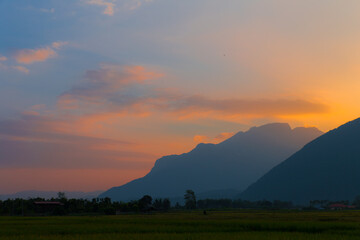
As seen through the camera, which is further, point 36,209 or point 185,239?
point 36,209

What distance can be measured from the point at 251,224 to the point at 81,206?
71804 mm

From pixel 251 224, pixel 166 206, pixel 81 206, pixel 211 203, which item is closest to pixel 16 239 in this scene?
pixel 251 224

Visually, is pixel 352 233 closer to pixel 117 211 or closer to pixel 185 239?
pixel 185 239

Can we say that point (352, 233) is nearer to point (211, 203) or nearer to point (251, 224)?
point (251, 224)

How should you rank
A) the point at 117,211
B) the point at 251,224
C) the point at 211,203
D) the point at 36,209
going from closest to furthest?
the point at 251,224, the point at 36,209, the point at 117,211, the point at 211,203

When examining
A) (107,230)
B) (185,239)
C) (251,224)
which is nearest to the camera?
(185,239)

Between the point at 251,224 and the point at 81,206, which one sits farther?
the point at 81,206

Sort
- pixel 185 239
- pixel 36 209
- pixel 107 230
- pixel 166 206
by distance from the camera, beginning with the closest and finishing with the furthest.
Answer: pixel 185 239
pixel 107 230
pixel 36 209
pixel 166 206

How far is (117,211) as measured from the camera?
111062 millimetres

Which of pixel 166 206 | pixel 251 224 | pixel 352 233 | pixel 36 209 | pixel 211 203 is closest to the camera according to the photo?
pixel 352 233

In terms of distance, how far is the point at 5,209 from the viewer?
105 m

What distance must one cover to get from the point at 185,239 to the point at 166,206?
A: 125 meters

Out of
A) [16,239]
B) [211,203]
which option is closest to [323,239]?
[16,239]

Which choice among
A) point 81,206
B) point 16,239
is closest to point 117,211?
point 81,206
